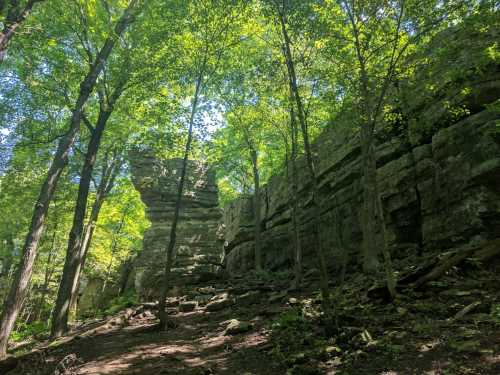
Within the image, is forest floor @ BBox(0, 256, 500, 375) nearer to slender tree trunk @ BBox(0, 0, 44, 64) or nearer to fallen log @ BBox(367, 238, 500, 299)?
fallen log @ BBox(367, 238, 500, 299)

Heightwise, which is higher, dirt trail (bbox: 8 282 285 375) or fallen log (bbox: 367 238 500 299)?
fallen log (bbox: 367 238 500 299)

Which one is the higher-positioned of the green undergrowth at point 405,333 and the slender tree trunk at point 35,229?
the slender tree trunk at point 35,229

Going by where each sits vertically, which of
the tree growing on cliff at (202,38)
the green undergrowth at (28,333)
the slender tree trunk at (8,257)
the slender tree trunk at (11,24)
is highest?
the tree growing on cliff at (202,38)

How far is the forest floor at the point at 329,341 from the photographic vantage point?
6.02 meters

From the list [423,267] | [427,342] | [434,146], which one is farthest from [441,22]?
[427,342]

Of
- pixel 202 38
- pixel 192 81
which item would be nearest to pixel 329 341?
pixel 192 81

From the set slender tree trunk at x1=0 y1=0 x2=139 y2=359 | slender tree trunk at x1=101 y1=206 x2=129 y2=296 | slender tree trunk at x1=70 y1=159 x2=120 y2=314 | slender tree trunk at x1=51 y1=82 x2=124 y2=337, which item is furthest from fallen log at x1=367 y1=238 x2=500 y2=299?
slender tree trunk at x1=101 y1=206 x2=129 y2=296

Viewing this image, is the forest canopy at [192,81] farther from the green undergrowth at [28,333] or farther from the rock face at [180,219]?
the rock face at [180,219]

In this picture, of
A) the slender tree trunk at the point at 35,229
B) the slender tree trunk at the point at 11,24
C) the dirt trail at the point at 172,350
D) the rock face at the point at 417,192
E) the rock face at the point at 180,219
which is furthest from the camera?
the rock face at the point at 180,219

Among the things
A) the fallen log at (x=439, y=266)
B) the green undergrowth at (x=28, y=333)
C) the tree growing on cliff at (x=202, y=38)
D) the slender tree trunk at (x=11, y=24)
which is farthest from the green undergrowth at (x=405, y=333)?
the green undergrowth at (x=28, y=333)

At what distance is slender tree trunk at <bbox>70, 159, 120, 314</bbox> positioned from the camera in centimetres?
2086

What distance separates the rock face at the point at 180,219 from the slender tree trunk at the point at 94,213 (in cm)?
183

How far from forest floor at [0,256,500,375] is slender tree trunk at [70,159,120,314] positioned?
9.41m

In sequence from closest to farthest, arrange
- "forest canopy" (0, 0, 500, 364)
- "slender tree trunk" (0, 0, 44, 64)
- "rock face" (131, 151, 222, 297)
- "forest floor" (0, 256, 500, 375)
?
"forest floor" (0, 256, 500, 375), "slender tree trunk" (0, 0, 44, 64), "forest canopy" (0, 0, 500, 364), "rock face" (131, 151, 222, 297)
